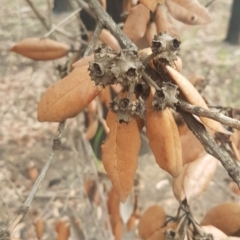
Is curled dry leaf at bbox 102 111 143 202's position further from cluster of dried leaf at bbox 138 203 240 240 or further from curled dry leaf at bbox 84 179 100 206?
curled dry leaf at bbox 84 179 100 206

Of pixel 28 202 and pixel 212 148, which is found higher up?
pixel 212 148

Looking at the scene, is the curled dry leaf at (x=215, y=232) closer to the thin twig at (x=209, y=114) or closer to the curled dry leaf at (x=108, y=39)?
the thin twig at (x=209, y=114)

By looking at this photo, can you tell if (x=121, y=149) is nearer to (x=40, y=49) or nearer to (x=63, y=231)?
(x=40, y=49)

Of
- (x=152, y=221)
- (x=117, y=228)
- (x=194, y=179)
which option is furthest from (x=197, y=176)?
(x=117, y=228)

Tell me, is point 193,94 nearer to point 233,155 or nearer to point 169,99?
point 169,99

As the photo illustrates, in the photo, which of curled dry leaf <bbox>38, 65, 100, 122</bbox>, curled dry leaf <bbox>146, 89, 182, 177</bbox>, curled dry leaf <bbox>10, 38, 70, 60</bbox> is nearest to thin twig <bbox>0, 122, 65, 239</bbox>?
curled dry leaf <bbox>38, 65, 100, 122</bbox>

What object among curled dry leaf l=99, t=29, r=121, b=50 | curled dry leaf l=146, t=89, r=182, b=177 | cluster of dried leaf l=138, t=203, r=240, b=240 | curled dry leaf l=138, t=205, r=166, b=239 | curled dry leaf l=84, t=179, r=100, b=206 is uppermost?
curled dry leaf l=146, t=89, r=182, b=177

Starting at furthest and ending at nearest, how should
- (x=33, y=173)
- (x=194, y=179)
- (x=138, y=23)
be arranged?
(x=33, y=173) < (x=138, y=23) < (x=194, y=179)
